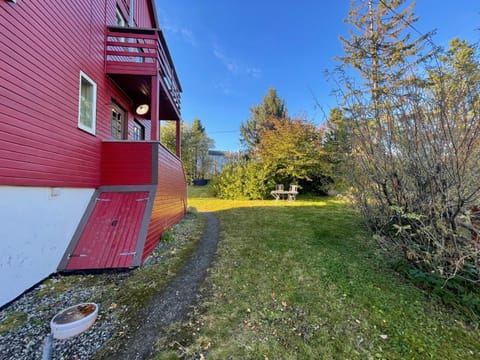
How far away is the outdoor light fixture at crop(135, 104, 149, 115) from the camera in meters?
6.99

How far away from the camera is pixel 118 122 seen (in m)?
6.15

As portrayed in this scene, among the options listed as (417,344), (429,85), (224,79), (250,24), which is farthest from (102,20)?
(224,79)

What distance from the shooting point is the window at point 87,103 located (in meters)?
4.14

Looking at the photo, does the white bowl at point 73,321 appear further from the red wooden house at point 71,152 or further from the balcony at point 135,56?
the balcony at point 135,56

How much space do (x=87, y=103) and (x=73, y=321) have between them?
4123 mm

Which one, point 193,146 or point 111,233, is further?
point 193,146

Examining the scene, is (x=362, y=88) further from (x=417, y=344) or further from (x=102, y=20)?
(x=102, y=20)

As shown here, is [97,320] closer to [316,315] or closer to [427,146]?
[316,315]

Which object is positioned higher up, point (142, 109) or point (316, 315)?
point (142, 109)

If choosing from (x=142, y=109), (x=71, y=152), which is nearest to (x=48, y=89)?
(x=71, y=152)

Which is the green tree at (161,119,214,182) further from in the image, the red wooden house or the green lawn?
the green lawn

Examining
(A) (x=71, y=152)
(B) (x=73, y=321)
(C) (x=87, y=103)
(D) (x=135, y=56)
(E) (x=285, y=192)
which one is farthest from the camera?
(E) (x=285, y=192)

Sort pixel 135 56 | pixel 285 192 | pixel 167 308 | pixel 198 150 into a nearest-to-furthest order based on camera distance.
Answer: pixel 167 308
pixel 135 56
pixel 285 192
pixel 198 150

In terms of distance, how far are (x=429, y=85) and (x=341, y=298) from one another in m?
2.95
